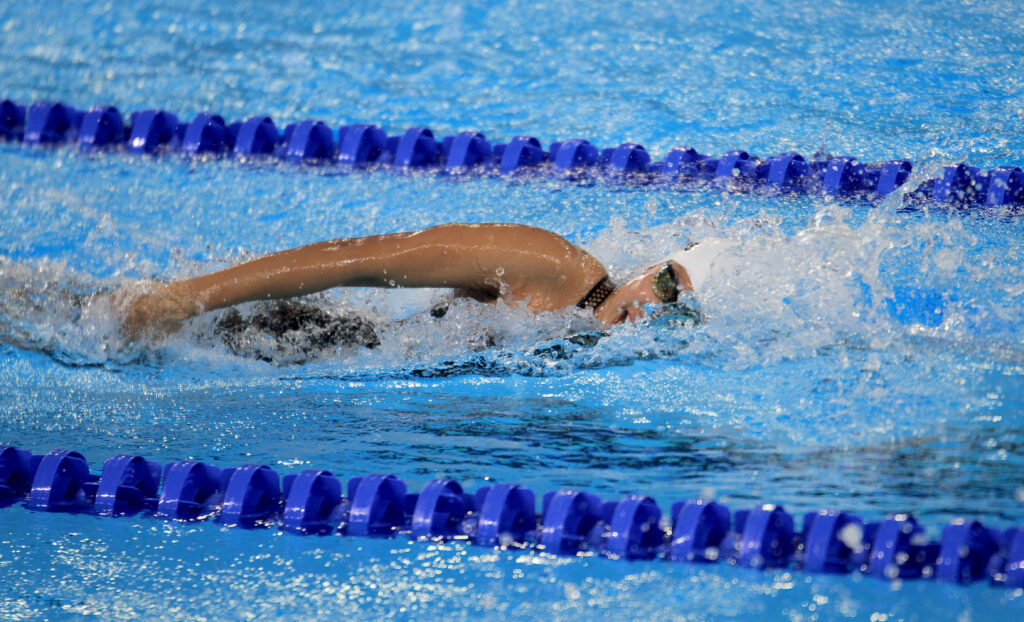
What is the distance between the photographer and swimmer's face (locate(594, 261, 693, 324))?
2.70 metres

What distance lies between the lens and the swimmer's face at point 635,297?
2699 mm

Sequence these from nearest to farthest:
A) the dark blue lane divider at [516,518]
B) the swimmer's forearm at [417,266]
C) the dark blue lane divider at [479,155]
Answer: the dark blue lane divider at [516,518] < the swimmer's forearm at [417,266] < the dark blue lane divider at [479,155]

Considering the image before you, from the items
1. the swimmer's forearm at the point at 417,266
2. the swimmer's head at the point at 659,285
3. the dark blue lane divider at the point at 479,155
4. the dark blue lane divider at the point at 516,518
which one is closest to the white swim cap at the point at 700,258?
the swimmer's head at the point at 659,285

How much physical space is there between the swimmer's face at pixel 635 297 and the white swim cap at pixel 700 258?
0.02 metres

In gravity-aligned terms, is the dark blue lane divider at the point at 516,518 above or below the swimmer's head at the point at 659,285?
below

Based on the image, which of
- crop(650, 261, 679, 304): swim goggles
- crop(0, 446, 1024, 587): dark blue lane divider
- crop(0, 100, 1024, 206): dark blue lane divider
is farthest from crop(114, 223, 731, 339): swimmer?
crop(0, 100, 1024, 206): dark blue lane divider

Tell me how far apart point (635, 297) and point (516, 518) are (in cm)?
77

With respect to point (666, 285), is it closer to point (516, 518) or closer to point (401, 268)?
point (401, 268)

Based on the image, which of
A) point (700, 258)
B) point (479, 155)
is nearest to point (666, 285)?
point (700, 258)

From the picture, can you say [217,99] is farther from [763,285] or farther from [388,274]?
[763,285]

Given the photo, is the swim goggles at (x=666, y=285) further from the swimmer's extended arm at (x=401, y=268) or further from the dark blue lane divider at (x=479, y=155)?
the dark blue lane divider at (x=479, y=155)

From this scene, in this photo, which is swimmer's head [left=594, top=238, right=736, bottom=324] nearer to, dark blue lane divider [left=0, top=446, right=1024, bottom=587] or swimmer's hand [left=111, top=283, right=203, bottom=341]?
dark blue lane divider [left=0, top=446, right=1024, bottom=587]

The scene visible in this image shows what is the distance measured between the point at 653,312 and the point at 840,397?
1.68 ft

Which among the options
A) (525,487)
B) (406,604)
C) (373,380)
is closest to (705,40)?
(373,380)
